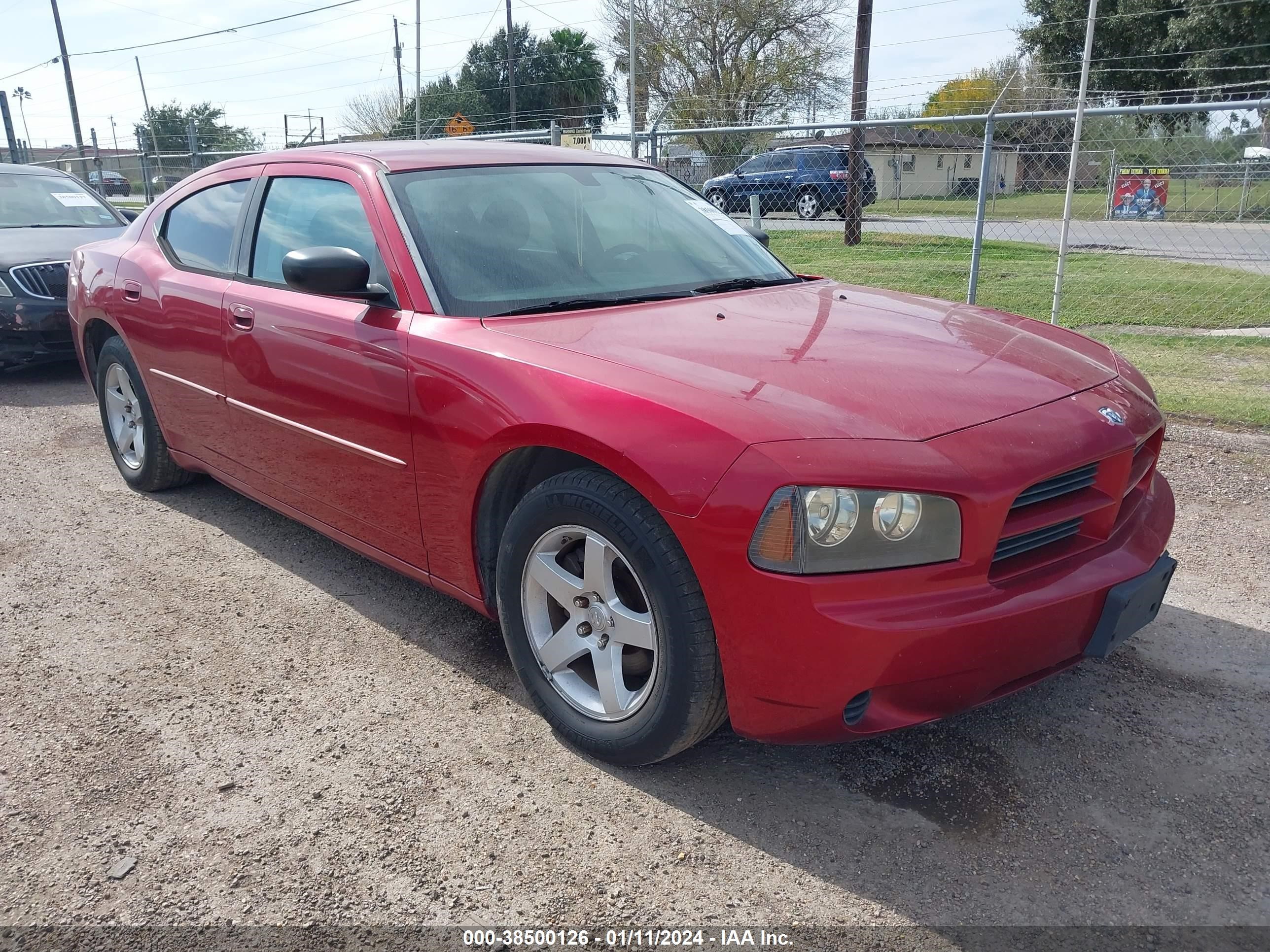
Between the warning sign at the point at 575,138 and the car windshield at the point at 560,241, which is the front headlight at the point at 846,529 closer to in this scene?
the car windshield at the point at 560,241

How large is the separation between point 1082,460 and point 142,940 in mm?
2419

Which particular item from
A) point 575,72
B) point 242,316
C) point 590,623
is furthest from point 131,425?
point 575,72

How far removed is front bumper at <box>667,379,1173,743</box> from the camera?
217cm

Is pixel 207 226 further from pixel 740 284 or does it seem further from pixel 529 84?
pixel 529 84

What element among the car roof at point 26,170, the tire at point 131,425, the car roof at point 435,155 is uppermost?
the car roof at point 435,155

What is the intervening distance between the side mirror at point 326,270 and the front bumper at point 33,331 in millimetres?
5223

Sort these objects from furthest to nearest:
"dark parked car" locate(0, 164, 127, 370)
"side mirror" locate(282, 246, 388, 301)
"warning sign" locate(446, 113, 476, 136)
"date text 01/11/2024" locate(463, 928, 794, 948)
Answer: "warning sign" locate(446, 113, 476, 136), "dark parked car" locate(0, 164, 127, 370), "side mirror" locate(282, 246, 388, 301), "date text 01/11/2024" locate(463, 928, 794, 948)

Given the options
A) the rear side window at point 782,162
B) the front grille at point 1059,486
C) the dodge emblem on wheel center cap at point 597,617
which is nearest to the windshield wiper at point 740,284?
the dodge emblem on wheel center cap at point 597,617

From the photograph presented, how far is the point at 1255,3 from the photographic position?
2814 centimetres

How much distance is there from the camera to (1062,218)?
25.1ft

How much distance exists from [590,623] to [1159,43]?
3635 cm

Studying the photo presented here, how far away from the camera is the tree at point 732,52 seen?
36281 millimetres

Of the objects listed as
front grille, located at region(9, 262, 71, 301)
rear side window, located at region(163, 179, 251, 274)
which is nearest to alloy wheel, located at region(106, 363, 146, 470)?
rear side window, located at region(163, 179, 251, 274)

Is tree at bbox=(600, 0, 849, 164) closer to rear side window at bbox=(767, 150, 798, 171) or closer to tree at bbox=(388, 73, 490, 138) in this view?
tree at bbox=(388, 73, 490, 138)
